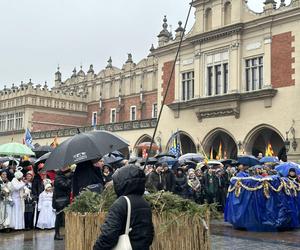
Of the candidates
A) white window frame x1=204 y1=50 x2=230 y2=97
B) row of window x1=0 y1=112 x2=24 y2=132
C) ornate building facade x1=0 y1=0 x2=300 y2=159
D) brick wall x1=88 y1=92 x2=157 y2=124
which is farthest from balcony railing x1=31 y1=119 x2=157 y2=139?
brick wall x1=88 y1=92 x2=157 y2=124

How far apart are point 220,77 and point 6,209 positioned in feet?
65.6

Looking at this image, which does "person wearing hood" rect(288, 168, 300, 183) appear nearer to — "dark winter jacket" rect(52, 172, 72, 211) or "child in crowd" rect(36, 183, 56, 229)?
"dark winter jacket" rect(52, 172, 72, 211)

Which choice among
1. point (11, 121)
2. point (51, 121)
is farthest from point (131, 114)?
point (11, 121)

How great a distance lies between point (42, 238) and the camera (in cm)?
1116

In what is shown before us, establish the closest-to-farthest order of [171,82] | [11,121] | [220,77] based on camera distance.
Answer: [220,77] → [171,82] → [11,121]

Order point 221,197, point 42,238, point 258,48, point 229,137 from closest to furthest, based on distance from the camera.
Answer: point 42,238 < point 221,197 < point 258,48 < point 229,137

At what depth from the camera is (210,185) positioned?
54.0 feet

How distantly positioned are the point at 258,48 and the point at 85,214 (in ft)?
79.1

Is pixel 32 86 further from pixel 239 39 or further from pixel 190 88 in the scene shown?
pixel 239 39

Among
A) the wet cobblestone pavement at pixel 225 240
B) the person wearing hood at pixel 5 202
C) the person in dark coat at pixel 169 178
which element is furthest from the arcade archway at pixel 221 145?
the person wearing hood at pixel 5 202

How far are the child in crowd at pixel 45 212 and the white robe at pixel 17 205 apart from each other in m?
0.45

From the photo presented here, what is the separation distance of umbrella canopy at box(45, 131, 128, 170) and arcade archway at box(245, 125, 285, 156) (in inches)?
789

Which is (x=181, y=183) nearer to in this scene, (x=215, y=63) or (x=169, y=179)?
(x=169, y=179)

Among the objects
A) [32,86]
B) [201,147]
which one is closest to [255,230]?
[201,147]
